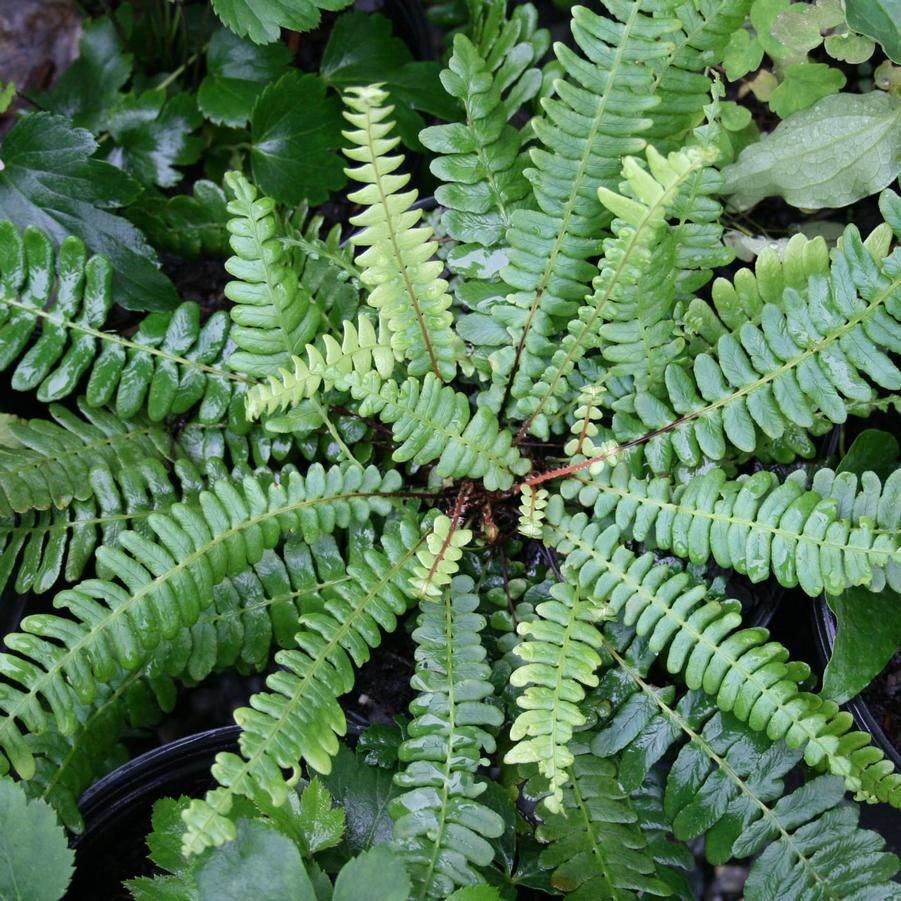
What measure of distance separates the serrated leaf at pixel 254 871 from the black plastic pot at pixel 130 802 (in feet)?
1.11

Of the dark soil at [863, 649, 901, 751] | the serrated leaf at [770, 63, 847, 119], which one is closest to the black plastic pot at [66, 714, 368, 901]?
the dark soil at [863, 649, 901, 751]

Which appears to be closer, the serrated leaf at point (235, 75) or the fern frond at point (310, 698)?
the fern frond at point (310, 698)

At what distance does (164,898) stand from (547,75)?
1414 millimetres

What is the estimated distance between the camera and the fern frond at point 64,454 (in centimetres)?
138

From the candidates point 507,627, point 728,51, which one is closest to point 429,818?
point 507,627

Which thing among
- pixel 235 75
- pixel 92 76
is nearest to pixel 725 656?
pixel 235 75

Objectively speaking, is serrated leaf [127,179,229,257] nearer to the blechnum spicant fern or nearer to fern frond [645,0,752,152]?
the blechnum spicant fern

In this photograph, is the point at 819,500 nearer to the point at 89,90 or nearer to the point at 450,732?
the point at 450,732

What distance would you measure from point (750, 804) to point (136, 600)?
0.91 meters

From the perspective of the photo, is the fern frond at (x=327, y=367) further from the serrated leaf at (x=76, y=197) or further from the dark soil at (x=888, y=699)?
the dark soil at (x=888, y=699)

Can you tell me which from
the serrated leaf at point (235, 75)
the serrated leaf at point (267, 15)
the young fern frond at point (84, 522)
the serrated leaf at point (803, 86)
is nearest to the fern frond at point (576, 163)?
the serrated leaf at point (803, 86)

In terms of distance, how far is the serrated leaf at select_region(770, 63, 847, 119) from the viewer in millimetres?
1548

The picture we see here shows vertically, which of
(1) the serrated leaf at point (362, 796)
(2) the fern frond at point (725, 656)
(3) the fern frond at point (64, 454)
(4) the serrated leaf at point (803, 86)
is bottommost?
(1) the serrated leaf at point (362, 796)

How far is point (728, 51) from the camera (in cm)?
154
